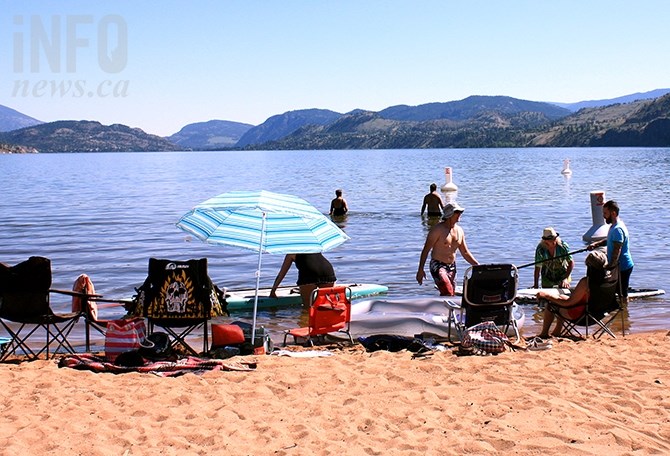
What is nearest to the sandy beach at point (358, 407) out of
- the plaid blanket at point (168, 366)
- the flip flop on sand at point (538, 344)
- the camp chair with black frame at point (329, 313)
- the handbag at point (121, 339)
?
the plaid blanket at point (168, 366)

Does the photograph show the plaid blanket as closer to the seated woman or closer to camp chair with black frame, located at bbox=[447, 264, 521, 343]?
camp chair with black frame, located at bbox=[447, 264, 521, 343]

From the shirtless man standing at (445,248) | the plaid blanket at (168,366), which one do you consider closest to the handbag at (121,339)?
the plaid blanket at (168,366)

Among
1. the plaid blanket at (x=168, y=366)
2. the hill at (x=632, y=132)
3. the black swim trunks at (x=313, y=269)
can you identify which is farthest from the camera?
the hill at (x=632, y=132)

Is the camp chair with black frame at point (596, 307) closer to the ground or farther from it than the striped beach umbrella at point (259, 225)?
closer to the ground

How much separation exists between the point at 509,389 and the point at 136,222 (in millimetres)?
23920

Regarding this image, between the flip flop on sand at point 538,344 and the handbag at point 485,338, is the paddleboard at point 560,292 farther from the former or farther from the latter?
the handbag at point 485,338

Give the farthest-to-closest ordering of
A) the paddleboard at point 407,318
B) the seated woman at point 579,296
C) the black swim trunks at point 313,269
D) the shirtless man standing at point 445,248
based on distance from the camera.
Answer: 1. the black swim trunks at point 313,269
2. the shirtless man standing at point 445,248
3. the paddleboard at point 407,318
4. the seated woman at point 579,296

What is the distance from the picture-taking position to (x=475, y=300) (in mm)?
8359

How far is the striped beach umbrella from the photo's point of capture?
872 cm

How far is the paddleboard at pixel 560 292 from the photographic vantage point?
11.4 meters

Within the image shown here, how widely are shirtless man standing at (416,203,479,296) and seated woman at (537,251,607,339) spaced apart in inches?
54.7

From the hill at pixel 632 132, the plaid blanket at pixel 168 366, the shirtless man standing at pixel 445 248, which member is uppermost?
the hill at pixel 632 132

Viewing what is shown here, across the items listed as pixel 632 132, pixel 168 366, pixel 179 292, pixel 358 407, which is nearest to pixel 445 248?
pixel 179 292

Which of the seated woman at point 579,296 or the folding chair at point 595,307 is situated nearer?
the seated woman at point 579,296
